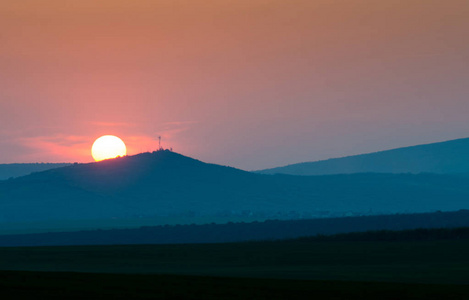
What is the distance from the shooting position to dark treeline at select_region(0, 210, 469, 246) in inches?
3947

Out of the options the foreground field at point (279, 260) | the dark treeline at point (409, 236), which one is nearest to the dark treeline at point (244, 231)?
the dark treeline at point (409, 236)

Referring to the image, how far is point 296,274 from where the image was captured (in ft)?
132

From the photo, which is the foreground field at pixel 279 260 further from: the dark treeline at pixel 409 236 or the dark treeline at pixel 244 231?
the dark treeline at pixel 244 231

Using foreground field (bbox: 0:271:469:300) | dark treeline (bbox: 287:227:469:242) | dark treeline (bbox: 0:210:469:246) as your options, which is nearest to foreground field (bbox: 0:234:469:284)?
dark treeline (bbox: 287:227:469:242)

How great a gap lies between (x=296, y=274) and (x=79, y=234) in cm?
7552

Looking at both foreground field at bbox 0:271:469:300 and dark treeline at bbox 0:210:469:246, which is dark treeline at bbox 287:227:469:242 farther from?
foreground field at bbox 0:271:469:300

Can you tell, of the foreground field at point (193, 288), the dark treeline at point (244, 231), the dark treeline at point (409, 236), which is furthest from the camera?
the dark treeline at point (244, 231)

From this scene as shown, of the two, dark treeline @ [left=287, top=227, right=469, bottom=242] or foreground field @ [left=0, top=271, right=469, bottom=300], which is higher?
dark treeline @ [left=287, top=227, right=469, bottom=242]

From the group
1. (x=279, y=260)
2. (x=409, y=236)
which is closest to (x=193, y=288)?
(x=279, y=260)

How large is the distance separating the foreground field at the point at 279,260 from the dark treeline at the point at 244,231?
36.9 m

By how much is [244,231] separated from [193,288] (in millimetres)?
76809

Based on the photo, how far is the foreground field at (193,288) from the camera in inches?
1149

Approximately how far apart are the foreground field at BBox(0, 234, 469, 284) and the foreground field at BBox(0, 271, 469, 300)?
3.88 meters

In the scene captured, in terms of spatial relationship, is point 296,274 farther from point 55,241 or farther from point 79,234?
point 79,234
